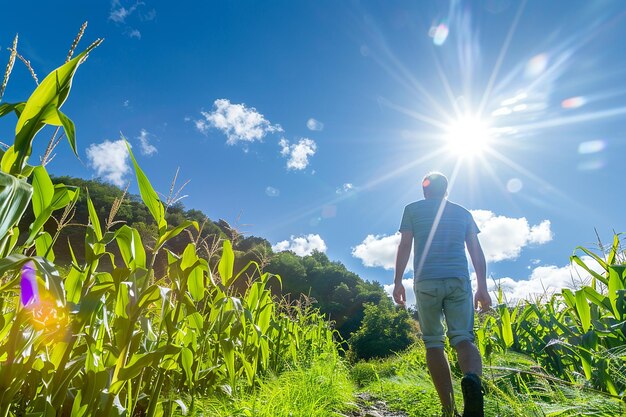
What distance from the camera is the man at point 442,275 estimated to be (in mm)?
2613

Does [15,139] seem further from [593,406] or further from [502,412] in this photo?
[502,412]

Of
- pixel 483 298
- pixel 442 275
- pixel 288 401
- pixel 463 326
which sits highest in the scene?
pixel 442 275

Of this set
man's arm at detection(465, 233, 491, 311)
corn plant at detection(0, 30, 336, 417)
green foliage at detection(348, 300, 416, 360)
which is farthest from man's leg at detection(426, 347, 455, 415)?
green foliage at detection(348, 300, 416, 360)

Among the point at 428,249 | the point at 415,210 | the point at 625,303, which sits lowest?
the point at 625,303

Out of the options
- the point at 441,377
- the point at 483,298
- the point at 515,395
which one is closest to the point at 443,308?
the point at 483,298

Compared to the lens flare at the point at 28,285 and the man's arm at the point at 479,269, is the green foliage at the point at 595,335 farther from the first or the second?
the lens flare at the point at 28,285

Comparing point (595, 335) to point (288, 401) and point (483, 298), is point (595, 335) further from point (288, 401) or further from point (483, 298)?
point (288, 401)

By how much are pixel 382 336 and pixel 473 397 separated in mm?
15980

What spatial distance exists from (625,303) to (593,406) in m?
1.30

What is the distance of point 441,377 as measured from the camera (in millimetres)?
2586

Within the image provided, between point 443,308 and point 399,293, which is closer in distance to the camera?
point 443,308

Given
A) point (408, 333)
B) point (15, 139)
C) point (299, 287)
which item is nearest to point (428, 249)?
point (15, 139)

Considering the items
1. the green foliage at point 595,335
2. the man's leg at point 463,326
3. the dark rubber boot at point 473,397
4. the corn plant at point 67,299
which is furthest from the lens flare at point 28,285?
the man's leg at point 463,326

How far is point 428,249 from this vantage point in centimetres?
300
